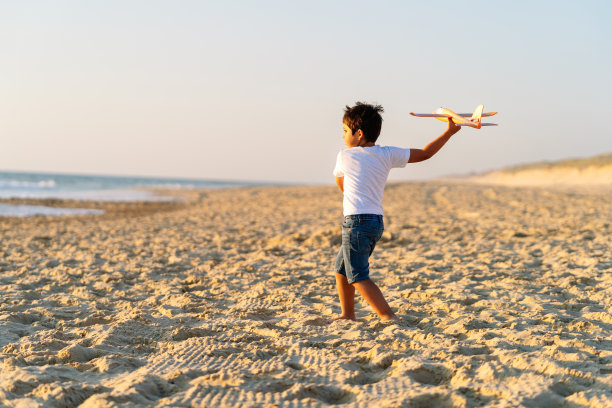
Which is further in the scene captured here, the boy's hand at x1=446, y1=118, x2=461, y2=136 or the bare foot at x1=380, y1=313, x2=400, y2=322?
the bare foot at x1=380, y1=313, x2=400, y2=322

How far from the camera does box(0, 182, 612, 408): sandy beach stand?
85.2 inches

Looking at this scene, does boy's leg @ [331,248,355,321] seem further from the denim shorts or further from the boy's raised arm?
the boy's raised arm

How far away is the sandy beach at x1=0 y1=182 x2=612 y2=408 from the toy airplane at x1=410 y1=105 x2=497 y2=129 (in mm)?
1244

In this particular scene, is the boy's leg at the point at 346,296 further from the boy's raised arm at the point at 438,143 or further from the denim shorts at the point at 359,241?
the boy's raised arm at the point at 438,143

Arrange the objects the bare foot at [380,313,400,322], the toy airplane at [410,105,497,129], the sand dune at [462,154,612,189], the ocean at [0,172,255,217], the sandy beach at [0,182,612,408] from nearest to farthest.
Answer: the sandy beach at [0,182,612,408] < the toy airplane at [410,105,497,129] < the bare foot at [380,313,400,322] < the ocean at [0,172,255,217] < the sand dune at [462,154,612,189]

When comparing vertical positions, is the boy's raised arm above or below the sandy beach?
above

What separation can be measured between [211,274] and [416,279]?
1972mm

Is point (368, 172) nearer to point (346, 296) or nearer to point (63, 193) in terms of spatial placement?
point (346, 296)

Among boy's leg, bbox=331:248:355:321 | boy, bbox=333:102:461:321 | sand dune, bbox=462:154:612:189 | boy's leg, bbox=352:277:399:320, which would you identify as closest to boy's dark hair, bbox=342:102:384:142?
boy, bbox=333:102:461:321

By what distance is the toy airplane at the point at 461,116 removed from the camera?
2.95 m

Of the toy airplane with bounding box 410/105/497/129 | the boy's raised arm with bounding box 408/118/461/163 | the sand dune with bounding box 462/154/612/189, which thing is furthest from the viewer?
the sand dune with bounding box 462/154/612/189

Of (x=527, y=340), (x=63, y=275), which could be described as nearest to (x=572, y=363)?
(x=527, y=340)

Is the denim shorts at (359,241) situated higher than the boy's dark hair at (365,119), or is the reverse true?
the boy's dark hair at (365,119)

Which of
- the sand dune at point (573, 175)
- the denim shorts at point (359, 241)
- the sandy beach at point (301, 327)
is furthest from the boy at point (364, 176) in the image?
the sand dune at point (573, 175)
